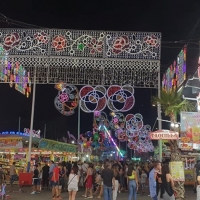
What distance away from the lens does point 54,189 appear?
14.3 metres

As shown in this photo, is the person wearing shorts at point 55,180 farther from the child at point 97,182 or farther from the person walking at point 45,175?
the person walking at point 45,175

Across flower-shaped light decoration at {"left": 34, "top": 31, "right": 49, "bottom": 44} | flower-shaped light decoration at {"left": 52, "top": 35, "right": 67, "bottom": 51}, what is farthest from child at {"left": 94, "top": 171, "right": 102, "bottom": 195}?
flower-shaped light decoration at {"left": 34, "top": 31, "right": 49, "bottom": 44}

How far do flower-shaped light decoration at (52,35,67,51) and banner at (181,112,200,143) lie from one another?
19.7 ft

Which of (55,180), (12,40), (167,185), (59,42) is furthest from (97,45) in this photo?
(167,185)

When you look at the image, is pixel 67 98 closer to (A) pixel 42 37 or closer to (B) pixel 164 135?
(A) pixel 42 37

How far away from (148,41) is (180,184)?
6.07 metres

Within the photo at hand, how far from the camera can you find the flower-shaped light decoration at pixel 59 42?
14430 mm

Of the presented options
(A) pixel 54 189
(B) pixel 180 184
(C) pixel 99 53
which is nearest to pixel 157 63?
(C) pixel 99 53

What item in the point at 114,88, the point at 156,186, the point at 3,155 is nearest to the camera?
the point at 156,186

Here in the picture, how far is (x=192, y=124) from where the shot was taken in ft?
49.1

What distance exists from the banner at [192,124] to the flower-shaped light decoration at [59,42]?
601 cm

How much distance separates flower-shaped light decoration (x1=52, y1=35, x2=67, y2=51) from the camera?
14.4m

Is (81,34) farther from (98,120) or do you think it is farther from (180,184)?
(98,120)

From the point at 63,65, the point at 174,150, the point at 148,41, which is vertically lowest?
the point at 174,150
